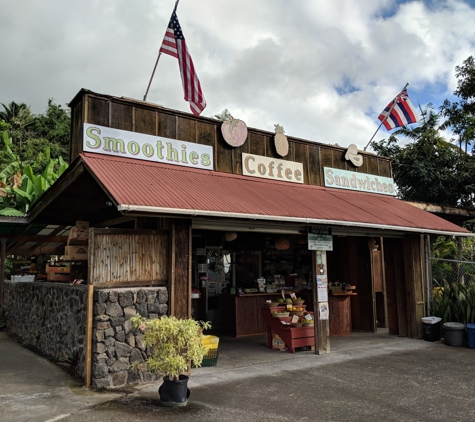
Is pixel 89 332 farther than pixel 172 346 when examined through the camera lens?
Yes

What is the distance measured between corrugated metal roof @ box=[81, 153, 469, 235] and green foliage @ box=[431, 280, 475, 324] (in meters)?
1.45

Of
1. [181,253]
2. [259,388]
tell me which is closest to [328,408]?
[259,388]

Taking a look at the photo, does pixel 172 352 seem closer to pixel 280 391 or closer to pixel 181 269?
pixel 280 391

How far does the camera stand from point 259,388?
6.35 meters

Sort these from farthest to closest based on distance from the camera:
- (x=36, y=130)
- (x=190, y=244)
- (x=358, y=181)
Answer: (x=36, y=130), (x=358, y=181), (x=190, y=244)

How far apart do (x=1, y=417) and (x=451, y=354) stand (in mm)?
8137

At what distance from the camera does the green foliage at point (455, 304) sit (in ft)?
33.1

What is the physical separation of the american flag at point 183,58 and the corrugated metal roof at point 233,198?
143 cm

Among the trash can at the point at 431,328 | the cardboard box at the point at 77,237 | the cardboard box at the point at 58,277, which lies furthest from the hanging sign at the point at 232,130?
the trash can at the point at 431,328

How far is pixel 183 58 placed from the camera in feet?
28.8

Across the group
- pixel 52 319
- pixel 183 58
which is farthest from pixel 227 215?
pixel 52 319

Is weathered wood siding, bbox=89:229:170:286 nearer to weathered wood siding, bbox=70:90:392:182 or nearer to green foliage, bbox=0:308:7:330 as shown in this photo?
weathered wood siding, bbox=70:90:392:182

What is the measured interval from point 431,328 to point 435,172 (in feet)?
40.6

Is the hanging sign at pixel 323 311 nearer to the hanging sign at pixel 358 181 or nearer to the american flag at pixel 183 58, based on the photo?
the hanging sign at pixel 358 181
